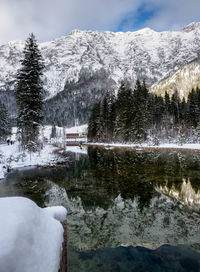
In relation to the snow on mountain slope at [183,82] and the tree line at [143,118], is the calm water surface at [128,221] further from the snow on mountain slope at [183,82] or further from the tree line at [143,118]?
the snow on mountain slope at [183,82]

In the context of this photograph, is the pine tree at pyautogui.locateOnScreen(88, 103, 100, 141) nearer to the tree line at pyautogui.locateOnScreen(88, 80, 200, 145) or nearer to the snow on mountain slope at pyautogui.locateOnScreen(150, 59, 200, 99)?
the tree line at pyautogui.locateOnScreen(88, 80, 200, 145)

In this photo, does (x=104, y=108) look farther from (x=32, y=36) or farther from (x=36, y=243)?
(x=36, y=243)

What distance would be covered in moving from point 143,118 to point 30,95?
28591 mm

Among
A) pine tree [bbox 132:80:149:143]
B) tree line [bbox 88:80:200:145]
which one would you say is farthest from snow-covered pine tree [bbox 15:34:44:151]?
tree line [bbox 88:80:200:145]

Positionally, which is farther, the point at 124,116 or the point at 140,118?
the point at 124,116

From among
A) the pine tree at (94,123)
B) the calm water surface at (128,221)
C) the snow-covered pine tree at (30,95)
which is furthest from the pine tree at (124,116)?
the calm water surface at (128,221)

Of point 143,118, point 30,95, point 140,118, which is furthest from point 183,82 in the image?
point 30,95

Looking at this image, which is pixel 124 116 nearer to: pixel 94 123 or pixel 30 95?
pixel 94 123

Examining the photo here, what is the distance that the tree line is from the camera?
138ft

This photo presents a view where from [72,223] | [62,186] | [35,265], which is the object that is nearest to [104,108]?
[62,186]

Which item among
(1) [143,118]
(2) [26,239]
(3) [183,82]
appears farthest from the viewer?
(3) [183,82]

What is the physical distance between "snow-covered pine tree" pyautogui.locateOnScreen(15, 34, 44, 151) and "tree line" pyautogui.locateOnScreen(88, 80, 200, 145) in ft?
86.7

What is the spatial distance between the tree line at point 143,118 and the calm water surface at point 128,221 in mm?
30195

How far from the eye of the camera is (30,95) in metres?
22.7
